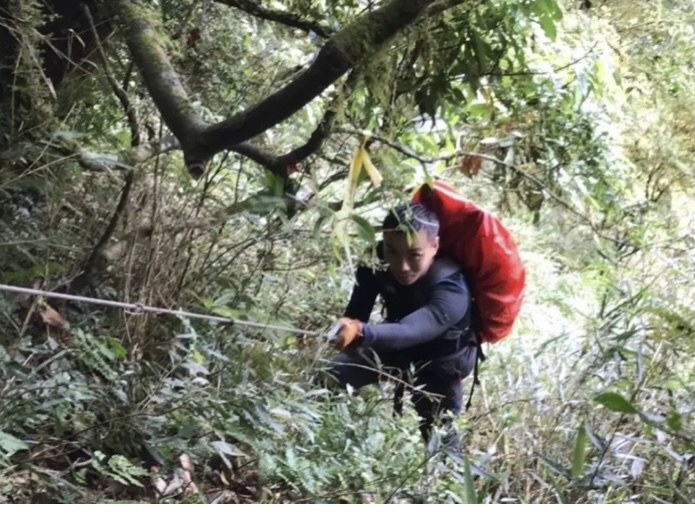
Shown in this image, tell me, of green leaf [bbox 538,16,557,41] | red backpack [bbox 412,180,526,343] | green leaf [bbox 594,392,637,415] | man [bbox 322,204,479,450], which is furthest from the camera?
red backpack [bbox 412,180,526,343]

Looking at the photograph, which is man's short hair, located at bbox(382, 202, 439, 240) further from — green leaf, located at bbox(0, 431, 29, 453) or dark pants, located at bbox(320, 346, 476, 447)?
green leaf, located at bbox(0, 431, 29, 453)

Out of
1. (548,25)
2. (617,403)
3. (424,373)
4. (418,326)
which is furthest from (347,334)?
(617,403)

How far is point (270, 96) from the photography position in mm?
1017

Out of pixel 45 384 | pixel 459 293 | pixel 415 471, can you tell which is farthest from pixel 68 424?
pixel 459 293

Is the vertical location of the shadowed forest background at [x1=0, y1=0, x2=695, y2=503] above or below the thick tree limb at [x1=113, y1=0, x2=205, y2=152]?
below

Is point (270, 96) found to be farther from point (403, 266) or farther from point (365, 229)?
point (403, 266)

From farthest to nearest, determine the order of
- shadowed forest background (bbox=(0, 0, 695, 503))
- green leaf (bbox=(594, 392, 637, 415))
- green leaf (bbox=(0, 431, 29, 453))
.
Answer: shadowed forest background (bbox=(0, 0, 695, 503)), green leaf (bbox=(0, 431, 29, 453)), green leaf (bbox=(594, 392, 637, 415))

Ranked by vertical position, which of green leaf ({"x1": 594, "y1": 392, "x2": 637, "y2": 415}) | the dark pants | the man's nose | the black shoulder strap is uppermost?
the man's nose

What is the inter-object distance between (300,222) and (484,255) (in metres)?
0.37

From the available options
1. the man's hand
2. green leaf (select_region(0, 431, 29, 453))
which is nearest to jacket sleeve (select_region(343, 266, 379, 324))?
the man's hand

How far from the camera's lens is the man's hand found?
123 centimetres

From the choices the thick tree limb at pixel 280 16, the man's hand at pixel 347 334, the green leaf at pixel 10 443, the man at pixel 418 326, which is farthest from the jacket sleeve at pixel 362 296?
the green leaf at pixel 10 443

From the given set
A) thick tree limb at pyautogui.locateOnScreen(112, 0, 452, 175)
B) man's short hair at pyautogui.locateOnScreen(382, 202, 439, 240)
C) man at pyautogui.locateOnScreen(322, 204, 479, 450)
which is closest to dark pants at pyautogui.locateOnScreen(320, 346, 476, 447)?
man at pyautogui.locateOnScreen(322, 204, 479, 450)

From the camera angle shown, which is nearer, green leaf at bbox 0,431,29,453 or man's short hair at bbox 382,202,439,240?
green leaf at bbox 0,431,29,453
